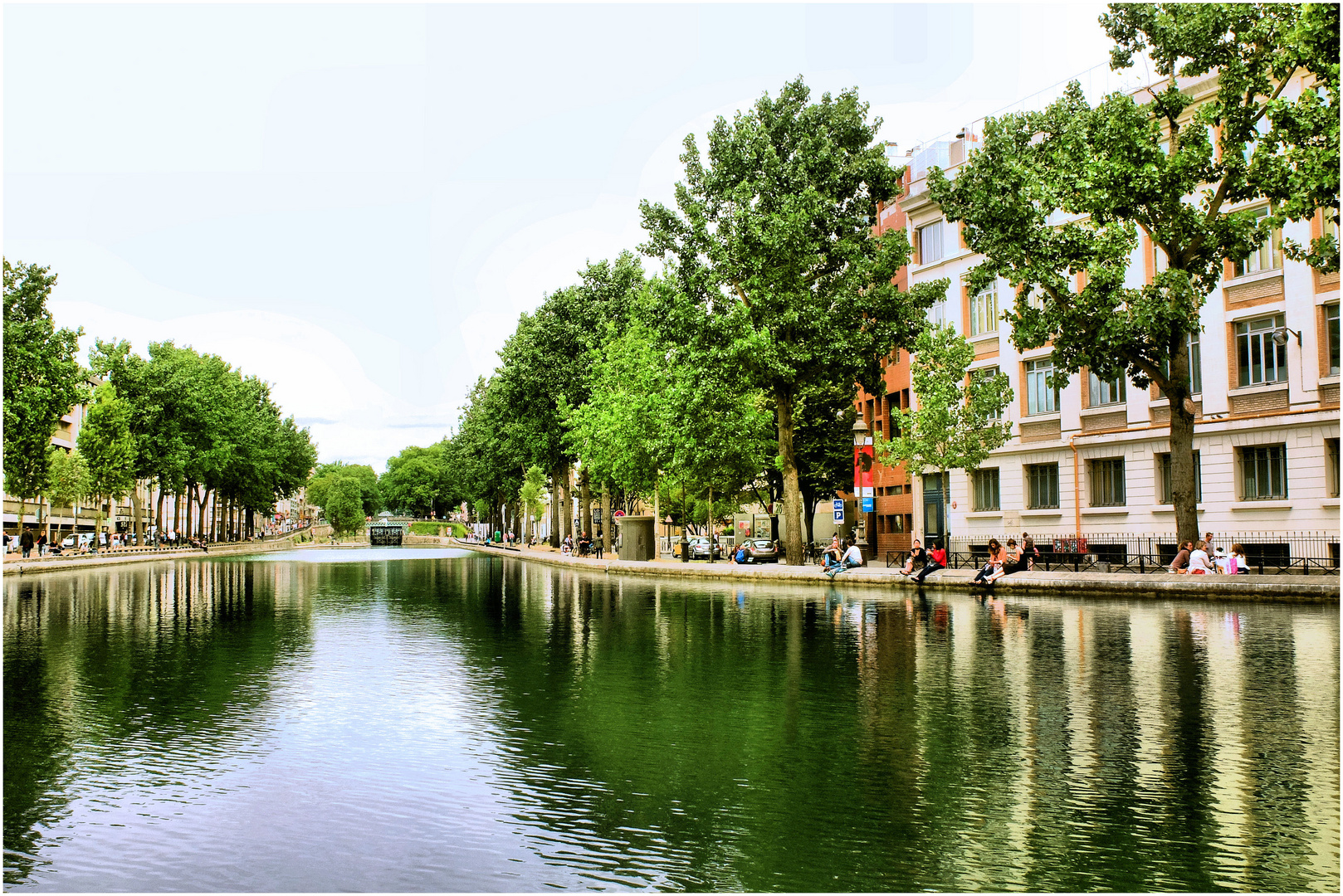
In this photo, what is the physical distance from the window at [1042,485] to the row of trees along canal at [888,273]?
12.8 ft

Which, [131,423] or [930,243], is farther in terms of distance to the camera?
[131,423]

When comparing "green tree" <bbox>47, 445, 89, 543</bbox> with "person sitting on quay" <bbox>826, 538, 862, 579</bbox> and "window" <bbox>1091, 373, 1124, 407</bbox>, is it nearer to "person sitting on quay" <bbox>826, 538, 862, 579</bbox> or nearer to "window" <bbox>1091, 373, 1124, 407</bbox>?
"person sitting on quay" <bbox>826, 538, 862, 579</bbox>

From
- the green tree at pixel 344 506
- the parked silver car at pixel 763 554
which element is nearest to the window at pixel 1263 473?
the parked silver car at pixel 763 554

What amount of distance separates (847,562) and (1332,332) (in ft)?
53.3

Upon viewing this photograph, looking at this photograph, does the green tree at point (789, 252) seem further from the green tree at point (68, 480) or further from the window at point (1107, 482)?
the green tree at point (68, 480)

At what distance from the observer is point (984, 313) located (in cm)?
4834

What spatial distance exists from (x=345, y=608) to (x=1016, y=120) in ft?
71.7

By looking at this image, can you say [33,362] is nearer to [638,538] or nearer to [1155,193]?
[638,538]

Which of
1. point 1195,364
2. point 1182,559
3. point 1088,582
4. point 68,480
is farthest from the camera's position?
point 68,480

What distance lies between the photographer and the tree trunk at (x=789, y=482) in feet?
134

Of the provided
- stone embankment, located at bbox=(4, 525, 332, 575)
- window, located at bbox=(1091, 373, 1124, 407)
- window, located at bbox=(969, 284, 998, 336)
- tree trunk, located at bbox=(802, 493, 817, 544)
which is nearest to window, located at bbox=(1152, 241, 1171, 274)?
window, located at bbox=(1091, 373, 1124, 407)

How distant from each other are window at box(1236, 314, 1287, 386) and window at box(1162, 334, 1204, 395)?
1.33 meters

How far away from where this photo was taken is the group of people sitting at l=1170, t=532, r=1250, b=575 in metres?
28.6

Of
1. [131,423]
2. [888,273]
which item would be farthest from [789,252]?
[131,423]
